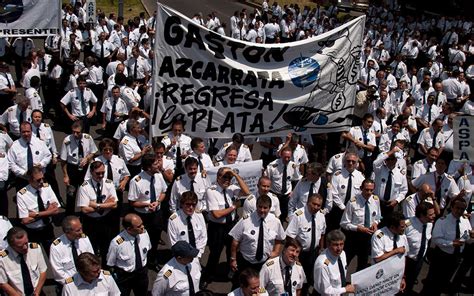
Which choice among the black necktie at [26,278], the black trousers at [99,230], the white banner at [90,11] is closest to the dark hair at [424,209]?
the black trousers at [99,230]

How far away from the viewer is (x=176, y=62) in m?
8.04

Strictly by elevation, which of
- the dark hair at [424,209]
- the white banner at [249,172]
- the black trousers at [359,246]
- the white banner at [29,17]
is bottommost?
the black trousers at [359,246]

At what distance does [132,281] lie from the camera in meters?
6.83

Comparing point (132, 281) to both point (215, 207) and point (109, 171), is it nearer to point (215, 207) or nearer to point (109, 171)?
point (215, 207)

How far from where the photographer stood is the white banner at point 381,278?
623 centimetres

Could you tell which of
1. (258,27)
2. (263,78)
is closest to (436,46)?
(258,27)

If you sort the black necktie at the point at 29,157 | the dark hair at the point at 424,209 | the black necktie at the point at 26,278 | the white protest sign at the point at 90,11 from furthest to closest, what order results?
the white protest sign at the point at 90,11 → the black necktie at the point at 29,157 → the dark hair at the point at 424,209 → the black necktie at the point at 26,278

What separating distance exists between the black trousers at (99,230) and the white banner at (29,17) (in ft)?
23.6

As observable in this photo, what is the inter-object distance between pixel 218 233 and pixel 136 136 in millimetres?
2409

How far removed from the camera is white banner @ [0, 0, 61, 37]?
13.3 m

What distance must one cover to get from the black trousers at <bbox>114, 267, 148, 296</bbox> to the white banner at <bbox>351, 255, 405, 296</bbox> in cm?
246

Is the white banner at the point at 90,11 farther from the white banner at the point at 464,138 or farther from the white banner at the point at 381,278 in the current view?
the white banner at the point at 381,278

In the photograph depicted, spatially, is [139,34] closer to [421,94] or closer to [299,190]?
[421,94]

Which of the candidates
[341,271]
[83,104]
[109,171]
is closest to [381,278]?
[341,271]
